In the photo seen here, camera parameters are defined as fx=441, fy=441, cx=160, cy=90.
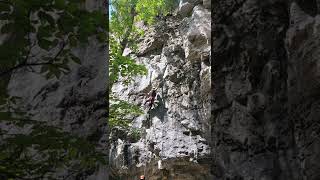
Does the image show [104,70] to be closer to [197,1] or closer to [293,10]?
[293,10]

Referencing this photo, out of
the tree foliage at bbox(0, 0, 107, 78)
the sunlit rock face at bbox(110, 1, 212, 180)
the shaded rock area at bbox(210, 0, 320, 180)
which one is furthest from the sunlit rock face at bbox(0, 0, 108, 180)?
the sunlit rock face at bbox(110, 1, 212, 180)

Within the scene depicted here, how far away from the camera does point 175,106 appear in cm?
2098

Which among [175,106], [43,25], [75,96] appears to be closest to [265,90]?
[43,25]

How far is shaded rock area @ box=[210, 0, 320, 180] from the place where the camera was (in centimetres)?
256

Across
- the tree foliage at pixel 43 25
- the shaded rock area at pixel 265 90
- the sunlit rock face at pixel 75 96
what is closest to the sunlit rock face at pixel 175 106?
the sunlit rock face at pixel 75 96

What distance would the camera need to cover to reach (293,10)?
2.83m

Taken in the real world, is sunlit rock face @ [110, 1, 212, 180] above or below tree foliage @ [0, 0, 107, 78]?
above

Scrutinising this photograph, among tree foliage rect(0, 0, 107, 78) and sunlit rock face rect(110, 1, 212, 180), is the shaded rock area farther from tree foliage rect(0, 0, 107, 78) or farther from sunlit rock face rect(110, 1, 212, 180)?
sunlit rock face rect(110, 1, 212, 180)

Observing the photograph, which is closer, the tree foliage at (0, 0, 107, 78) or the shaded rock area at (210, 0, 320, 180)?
the tree foliage at (0, 0, 107, 78)

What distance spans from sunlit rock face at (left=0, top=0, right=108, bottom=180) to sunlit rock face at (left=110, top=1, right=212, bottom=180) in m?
15.0

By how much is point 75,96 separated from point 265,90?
200 centimetres

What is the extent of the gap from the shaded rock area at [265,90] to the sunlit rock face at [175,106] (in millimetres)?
15889

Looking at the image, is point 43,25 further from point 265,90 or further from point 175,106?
point 175,106

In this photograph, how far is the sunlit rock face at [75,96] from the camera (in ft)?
13.8
